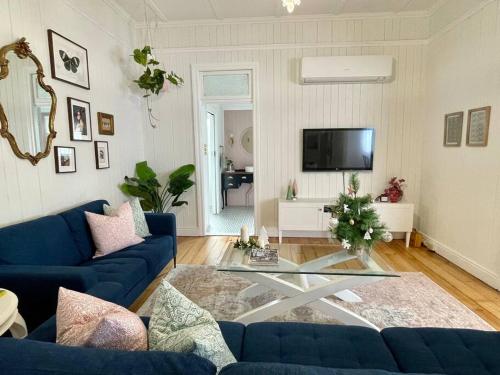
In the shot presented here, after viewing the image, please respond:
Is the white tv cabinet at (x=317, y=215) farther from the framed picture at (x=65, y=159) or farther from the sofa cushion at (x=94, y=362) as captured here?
the sofa cushion at (x=94, y=362)

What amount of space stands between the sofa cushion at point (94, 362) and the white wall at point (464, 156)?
328 cm

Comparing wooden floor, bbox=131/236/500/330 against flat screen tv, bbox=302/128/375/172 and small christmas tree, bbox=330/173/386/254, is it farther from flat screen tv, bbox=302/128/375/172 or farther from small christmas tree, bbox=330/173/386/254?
flat screen tv, bbox=302/128/375/172

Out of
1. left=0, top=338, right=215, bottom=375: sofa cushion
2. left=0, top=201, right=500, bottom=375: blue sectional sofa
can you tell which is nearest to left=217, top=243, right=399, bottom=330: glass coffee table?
left=0, top=201, right=500, bottom=375: blue sectional sofa

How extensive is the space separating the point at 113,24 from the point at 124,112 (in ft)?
3.60

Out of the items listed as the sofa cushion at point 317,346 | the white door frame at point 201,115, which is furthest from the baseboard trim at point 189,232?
the sofa cushion at point 317,346

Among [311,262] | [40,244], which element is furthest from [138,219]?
[311,262]

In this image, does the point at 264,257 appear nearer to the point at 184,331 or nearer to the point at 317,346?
the point at 317,346

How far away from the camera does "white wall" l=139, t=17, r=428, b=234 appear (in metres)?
4.11

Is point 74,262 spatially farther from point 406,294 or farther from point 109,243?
point 406,294

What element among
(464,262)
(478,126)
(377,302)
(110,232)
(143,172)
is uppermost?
(478,126)

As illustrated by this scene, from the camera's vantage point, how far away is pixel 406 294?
9.00ft

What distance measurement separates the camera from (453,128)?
11.4 feet

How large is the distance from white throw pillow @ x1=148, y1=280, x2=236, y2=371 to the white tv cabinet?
3158 mm

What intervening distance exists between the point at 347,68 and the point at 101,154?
3.40 m
